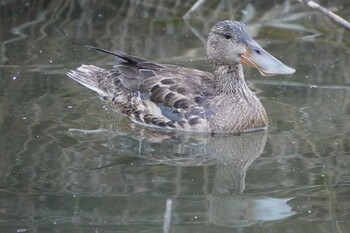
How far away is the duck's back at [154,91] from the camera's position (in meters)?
9.02

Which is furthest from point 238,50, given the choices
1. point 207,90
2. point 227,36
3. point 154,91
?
point 154,91

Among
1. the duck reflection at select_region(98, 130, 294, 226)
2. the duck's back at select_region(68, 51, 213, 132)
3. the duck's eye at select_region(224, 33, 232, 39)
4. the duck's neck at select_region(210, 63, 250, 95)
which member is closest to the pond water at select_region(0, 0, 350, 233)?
the duck reflection at select_region(98, 130, 294, 226)

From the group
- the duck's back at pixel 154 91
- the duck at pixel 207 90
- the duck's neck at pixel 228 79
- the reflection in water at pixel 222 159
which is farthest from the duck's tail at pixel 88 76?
the duck's neck at pixel 228 79

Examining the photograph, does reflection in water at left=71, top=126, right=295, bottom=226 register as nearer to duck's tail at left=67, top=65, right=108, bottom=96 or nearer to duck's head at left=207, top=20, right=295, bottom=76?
duck's head at left=207, top=20, right=295, bottom=76

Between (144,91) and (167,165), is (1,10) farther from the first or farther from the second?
(167,165)

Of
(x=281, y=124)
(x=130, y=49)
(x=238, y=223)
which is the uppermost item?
(x=130, y=49)

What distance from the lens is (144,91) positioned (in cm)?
938

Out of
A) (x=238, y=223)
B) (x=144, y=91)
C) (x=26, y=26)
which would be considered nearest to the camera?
(x=238, y=223)

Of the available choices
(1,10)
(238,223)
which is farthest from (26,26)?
(238,223)

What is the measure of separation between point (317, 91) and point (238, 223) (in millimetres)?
3223

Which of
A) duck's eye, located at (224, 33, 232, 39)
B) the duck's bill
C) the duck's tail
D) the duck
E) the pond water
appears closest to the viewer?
the pond water

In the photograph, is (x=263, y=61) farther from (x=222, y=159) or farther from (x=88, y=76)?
(x=88, y=76)

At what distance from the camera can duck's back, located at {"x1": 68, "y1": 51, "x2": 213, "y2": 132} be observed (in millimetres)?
9016

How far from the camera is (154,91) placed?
926 centimetres
